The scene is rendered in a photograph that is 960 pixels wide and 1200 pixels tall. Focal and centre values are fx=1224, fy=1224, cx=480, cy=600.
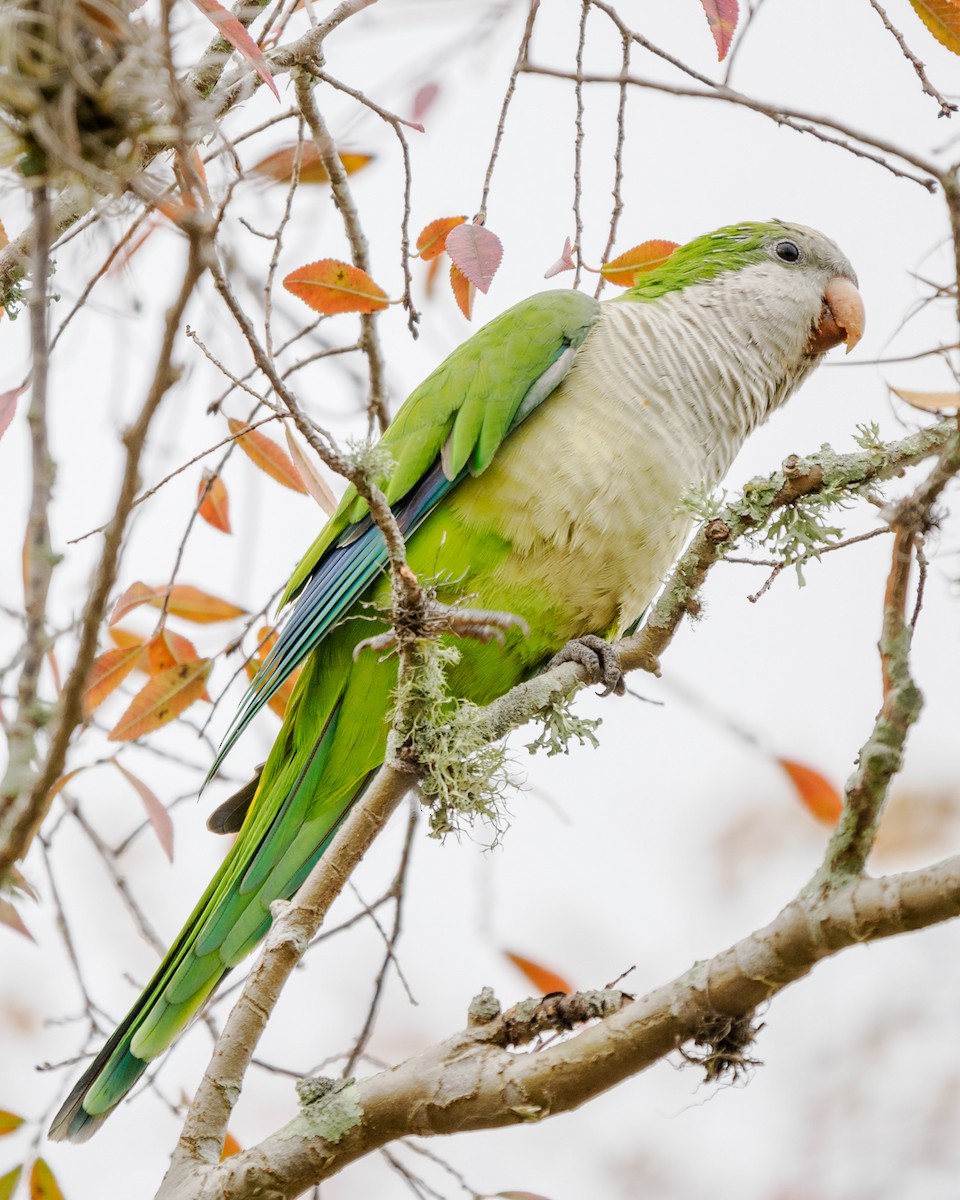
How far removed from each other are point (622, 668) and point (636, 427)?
564mm

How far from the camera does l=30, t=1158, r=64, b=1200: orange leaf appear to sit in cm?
208

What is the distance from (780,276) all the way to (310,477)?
137 centimetres

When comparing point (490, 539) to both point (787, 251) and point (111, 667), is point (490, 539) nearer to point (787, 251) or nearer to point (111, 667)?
point (111, 667)

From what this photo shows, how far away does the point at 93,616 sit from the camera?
3.42 ft

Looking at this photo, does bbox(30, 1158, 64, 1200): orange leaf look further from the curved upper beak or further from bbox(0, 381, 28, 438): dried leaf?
the curved upper beak

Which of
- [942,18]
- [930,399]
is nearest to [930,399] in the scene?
[930,399]

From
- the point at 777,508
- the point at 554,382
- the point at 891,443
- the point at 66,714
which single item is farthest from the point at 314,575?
the point at 66,714

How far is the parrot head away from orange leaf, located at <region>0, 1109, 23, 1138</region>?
2198 mm

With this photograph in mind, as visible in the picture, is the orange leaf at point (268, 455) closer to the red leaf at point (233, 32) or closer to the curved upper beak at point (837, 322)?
the red leaf at point (233, 32)

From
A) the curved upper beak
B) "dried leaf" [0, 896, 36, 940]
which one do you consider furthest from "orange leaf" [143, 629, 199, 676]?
the curved upper beak

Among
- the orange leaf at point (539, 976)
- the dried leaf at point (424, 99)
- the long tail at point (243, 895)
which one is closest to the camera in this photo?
the long tail at point (243, 895)

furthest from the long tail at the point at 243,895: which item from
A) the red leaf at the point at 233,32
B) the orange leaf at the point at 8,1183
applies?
the red leaf at the point at 233,32

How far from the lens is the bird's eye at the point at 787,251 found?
3.05 meters

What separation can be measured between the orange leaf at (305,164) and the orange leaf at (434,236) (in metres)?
0.28
